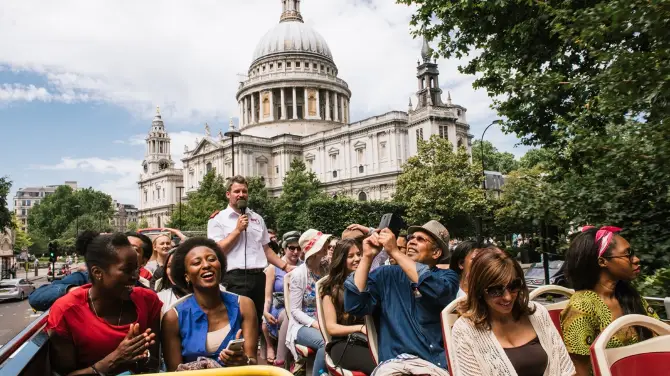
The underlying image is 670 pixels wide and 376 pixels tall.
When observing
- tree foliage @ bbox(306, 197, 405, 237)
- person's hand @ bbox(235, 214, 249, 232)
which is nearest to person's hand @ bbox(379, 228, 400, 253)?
person's hand @ bbox(235, 214, 249, 232)

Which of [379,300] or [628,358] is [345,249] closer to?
[379,300]

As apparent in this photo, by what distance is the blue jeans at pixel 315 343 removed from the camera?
5.19 metres

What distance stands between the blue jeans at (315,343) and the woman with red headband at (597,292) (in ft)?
7.74

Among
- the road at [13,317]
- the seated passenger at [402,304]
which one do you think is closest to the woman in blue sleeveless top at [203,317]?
the seated passenger at [402,304]

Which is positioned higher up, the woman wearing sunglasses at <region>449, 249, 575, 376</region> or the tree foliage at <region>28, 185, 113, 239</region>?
the tree foliage at <region>28, 185, 113, 239</region>

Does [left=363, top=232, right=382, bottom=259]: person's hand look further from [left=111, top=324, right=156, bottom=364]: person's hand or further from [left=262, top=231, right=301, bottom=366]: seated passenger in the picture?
[left=262, top=231, right=301, bottom=366]: seated passenger

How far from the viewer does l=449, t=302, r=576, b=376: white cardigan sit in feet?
10.1

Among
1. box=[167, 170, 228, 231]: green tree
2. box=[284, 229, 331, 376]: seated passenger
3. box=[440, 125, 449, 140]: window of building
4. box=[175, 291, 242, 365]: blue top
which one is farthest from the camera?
box=[167, 170, 228, 231]: green tree

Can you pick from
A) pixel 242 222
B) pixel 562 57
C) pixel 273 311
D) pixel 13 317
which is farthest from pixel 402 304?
pixel 13 317

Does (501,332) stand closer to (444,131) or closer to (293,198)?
(444,131)

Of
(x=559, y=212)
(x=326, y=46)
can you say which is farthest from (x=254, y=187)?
(x=559, y=212)

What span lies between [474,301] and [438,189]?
35.0 metres

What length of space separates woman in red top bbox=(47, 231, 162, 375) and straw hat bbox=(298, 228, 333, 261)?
10.0ft

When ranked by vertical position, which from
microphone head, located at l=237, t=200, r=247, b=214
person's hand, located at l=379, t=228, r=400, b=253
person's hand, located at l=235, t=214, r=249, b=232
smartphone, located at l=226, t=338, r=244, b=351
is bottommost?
smartphone, located at l=226, t=338, r=244, b=351
